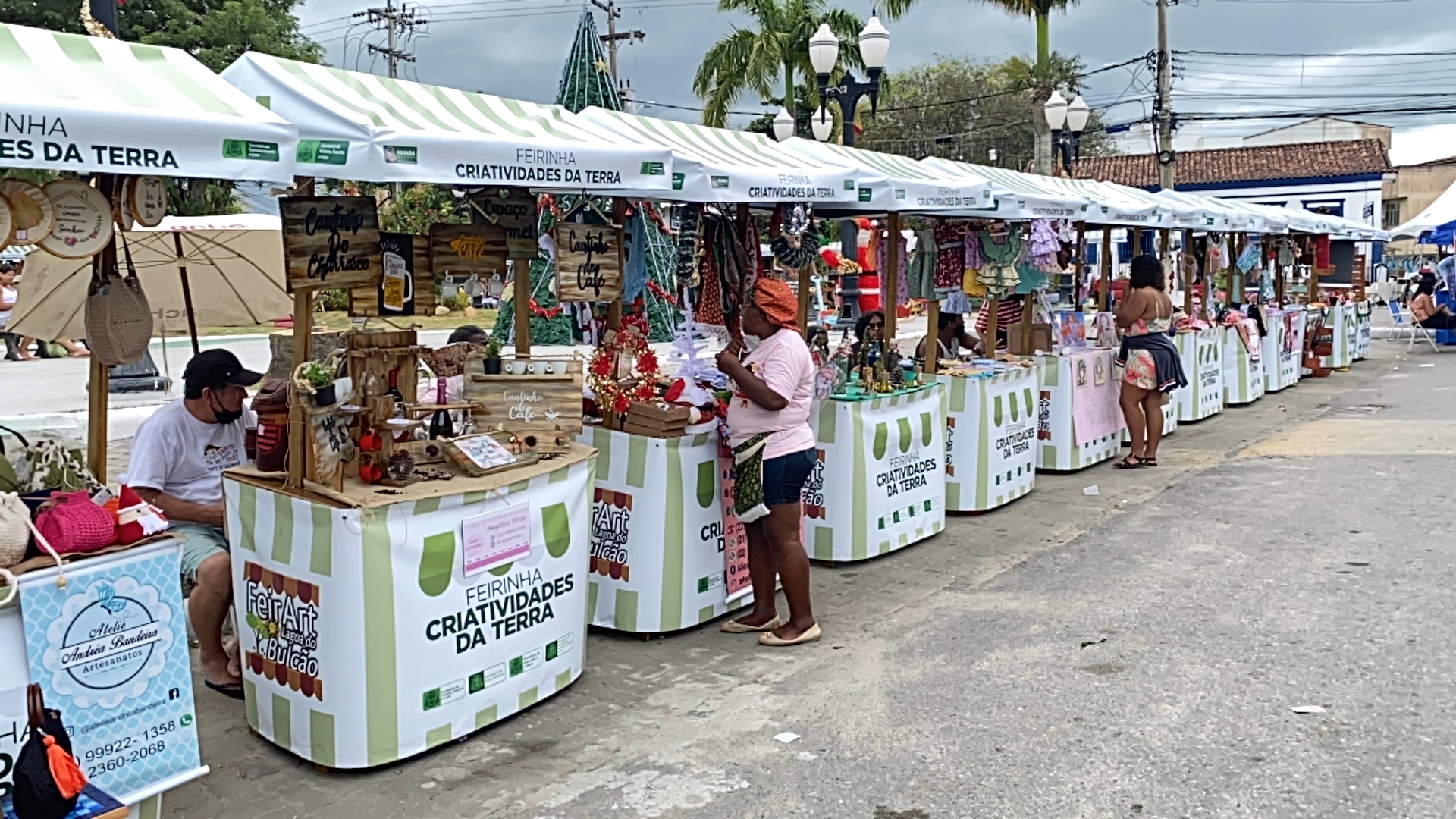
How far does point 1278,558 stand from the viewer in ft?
22.8

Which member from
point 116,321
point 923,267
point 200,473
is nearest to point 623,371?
point 200,473

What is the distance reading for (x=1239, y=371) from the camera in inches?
546

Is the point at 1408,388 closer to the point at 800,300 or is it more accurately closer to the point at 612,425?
the point at 800,300

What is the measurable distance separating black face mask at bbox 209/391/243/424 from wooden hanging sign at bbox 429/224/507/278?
3.56 feet

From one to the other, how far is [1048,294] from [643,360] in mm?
5127

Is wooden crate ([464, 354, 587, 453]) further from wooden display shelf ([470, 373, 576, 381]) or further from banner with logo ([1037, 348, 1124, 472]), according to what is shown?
banner with logo ([1037, 348, 1124, 472])

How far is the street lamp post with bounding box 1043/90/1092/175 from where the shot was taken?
17734mm

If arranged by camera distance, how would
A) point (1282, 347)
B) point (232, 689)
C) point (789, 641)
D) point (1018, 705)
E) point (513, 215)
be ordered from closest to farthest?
point (1018, 705)
point (232, 689)
point (789, 641)
point (513, 215)
point (1282, 347)

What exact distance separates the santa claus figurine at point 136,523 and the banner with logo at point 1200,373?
34.1 feet

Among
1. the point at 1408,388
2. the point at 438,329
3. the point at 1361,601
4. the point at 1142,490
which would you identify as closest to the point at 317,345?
the point at 1142,490

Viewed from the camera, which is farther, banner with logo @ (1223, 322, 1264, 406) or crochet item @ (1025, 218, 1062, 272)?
banner with logo @ (1223, 322, 1264, 406)

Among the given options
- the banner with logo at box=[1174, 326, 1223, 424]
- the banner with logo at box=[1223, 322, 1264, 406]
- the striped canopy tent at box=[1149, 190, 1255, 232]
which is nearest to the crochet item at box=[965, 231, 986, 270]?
the banner with logo at box=[1174, 326, 1223, 424]

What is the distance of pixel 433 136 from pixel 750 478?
2.07 metres

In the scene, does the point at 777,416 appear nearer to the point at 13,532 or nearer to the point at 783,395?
the point at 783,395
